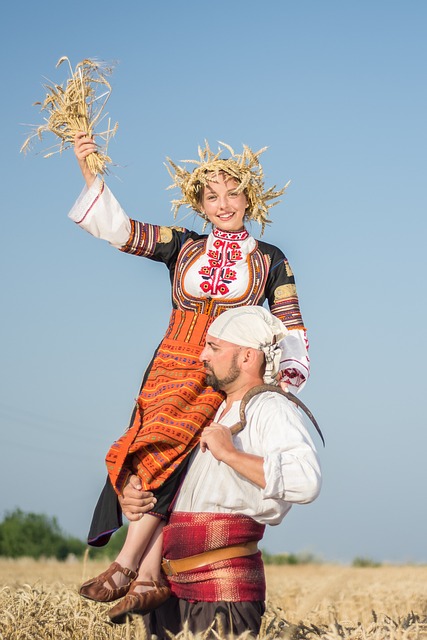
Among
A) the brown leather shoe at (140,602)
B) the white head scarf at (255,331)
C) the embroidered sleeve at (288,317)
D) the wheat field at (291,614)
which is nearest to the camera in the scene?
the brown leather shoe at (140,602)

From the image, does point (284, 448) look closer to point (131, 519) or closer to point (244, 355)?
point (244, 355)

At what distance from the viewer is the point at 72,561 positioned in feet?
52.2

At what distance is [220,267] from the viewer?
19.1ft

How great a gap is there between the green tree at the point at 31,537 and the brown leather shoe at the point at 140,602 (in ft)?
47.1

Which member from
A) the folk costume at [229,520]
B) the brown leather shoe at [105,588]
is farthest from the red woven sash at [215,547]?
the brown leather shoe at [105,588]

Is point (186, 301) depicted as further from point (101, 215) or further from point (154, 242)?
point (101, 215)

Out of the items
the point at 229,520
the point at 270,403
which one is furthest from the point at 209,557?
the point at 270,403

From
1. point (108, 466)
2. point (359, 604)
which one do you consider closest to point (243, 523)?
point (108, 466)

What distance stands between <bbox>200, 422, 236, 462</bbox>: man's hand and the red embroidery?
109cm

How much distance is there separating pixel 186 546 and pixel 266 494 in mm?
710

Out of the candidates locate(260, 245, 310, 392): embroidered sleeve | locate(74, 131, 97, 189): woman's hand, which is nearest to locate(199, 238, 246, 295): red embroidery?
locate(260, 245, 310, 392): embroidered sleeve

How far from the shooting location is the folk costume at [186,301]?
519 cm

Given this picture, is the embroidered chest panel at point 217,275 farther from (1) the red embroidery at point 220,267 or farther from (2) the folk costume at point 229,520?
(2) the folk costume at point 229,520

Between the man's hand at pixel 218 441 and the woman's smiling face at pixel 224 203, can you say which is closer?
the man's hand at pixel 218 441
